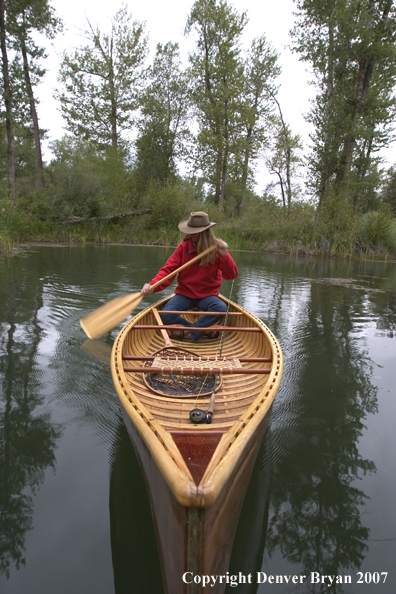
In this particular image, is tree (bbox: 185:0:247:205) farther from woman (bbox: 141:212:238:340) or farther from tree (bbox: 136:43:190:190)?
woman (bbox: 141:212:238:340)

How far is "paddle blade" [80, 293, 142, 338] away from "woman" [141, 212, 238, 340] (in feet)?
1.12

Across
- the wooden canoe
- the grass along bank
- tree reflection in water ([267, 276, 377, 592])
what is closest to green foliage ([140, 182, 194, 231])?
the grass along bank

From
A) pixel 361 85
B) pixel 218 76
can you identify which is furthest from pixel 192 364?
pixel 218 76

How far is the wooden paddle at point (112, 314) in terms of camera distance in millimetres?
3570

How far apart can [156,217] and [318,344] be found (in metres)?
16.7

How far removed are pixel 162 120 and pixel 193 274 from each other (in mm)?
22174

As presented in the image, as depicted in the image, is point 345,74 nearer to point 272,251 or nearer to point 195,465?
point 272,251

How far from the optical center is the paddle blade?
3.58 m

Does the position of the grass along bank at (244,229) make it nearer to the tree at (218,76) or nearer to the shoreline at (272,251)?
the shoreline at (272,251)

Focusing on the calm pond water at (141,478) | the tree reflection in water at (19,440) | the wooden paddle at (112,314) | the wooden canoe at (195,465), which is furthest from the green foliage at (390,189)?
the wooden canoe at (195,465)

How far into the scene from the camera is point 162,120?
76.6 ft

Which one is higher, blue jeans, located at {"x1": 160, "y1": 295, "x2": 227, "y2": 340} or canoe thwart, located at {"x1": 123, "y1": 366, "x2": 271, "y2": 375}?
blue jeans, located at {"x1": 160, "y1": 295, "x2": 227, "y2": 340}

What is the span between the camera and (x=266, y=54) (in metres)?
23.5

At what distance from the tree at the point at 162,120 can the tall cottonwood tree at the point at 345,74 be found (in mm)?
9223
